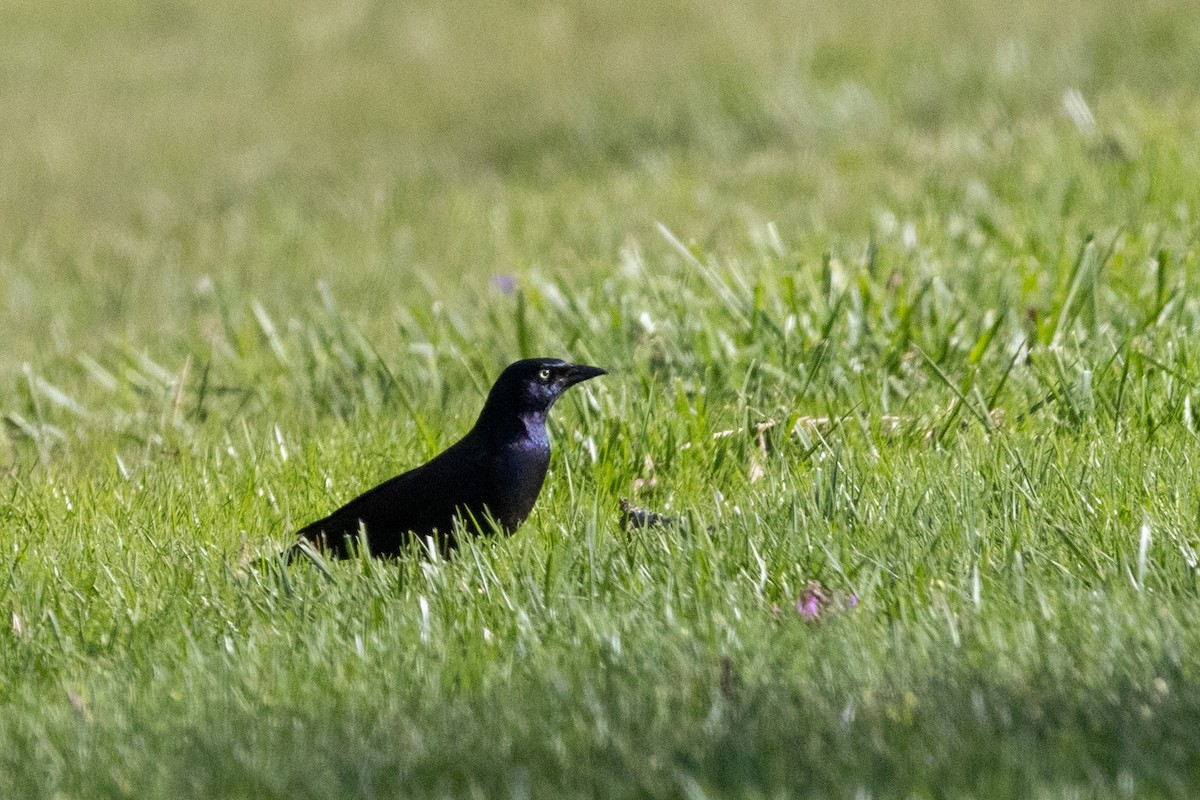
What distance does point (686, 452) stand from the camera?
393 cm

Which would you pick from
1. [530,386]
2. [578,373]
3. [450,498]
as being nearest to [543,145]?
[578,373]

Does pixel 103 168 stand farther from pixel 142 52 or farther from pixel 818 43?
pixel 818 43

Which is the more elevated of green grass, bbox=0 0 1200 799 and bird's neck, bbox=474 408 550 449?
bird's neck, bbox=474 408 550 449

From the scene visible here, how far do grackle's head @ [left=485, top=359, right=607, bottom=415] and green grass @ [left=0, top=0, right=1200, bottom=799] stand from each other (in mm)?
195

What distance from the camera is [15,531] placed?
3783 millimetres

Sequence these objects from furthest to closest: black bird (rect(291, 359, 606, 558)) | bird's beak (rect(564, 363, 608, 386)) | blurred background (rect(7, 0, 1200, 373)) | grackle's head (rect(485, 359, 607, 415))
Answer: blurred background (rect(7, 0, 1200, 373)) < bird's beak (rect(564, 363, 608, 386)) < grackle's head (rect(485, 359, 607, 415)) < black bird (rect(291, 359, 606, 558))

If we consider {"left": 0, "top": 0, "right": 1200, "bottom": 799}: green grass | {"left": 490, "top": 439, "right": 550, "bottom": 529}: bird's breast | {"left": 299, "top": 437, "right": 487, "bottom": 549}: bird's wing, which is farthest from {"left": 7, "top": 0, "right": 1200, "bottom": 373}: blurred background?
{"left": 299, "top": 437, "right": 487, "bottom": 549}: bird's wing

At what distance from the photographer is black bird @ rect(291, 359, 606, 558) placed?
357 cm

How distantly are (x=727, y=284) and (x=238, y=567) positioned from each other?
83.3 inches

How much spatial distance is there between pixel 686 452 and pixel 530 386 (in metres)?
0.45

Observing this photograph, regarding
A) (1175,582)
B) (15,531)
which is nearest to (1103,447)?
(1175,582)

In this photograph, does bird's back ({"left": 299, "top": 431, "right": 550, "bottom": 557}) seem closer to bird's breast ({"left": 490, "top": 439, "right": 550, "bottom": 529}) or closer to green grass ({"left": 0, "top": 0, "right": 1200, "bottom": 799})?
bird's breast ({"left": 490, "top": 439, "right": 550, "bottom": 529})

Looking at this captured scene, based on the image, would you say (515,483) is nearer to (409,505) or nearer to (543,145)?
(409,505)

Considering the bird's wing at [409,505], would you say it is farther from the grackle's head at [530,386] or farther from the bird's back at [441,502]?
the grackle's head at [530,386]
